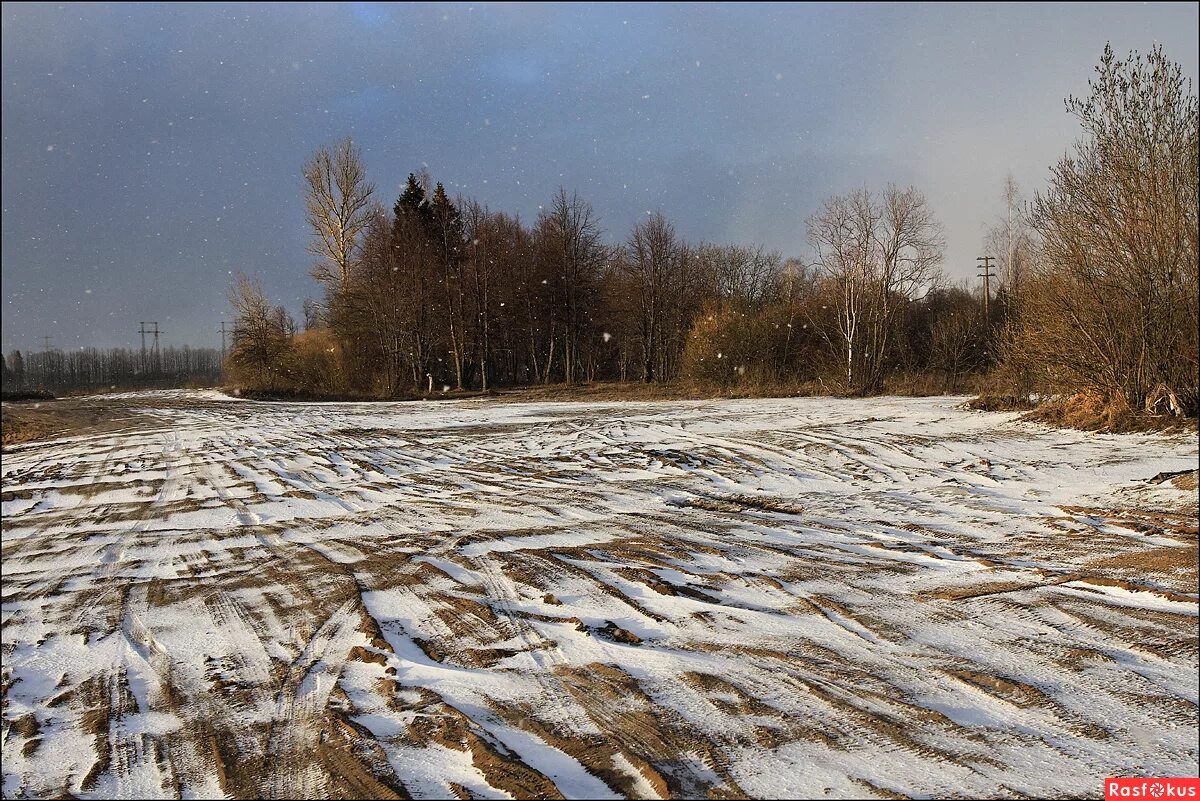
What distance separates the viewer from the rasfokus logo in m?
2.56

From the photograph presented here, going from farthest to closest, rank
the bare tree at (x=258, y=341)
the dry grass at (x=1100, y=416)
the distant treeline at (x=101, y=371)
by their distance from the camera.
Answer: the bare tree at (x=258, y=341) → the dry grass at (x=1100, y=416) → the distant treeline at (x=101, y=371)

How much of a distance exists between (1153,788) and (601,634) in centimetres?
246

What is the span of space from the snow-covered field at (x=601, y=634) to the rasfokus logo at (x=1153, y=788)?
73 mm

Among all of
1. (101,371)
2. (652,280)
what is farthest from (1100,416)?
(652,280)

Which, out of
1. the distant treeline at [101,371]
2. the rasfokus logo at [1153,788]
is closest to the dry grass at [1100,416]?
the rasfokus logo at [1153,788]

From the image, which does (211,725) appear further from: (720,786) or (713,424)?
(713,424)

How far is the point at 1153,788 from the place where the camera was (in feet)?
8.53

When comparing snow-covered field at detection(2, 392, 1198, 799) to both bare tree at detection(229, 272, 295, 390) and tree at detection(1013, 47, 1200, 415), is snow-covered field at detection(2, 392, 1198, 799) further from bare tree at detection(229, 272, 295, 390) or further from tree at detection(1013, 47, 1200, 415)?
bare tree at detection(229, 272, 295, 390)

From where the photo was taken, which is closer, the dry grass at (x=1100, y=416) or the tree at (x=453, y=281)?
the dry grass at (x=1100, y=416)

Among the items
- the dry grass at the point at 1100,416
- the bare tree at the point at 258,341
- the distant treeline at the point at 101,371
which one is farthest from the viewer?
the bare tree at the point at 258,341

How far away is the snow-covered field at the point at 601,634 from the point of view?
2.66 meters

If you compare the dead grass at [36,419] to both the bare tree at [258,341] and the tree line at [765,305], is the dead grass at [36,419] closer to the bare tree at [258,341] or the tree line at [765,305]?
the tree line at [765,305]

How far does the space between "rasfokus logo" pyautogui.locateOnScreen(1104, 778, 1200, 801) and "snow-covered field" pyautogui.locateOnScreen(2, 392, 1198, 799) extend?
0.07 meters

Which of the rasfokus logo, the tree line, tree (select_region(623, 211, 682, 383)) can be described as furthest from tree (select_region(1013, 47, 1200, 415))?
tree (select_region(623, 211, 682, 383))
